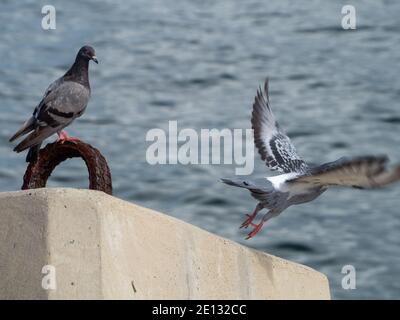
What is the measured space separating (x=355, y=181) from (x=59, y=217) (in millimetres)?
2816

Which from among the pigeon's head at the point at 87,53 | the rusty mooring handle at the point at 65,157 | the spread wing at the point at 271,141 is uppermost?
the pigeon's head at the point at 87,53

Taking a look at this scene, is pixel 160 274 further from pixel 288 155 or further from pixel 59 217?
pixel 288 155

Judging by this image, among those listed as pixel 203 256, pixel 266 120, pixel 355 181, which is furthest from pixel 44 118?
pixel 266 120

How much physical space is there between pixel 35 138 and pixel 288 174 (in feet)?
8.25

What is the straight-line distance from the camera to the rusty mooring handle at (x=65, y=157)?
6.36 m

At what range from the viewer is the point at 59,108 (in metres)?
8.17

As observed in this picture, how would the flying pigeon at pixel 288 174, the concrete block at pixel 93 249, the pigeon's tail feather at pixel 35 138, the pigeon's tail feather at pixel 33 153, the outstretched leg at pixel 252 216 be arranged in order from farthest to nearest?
the outstretched leg at pixel 252 216 < the pigeon's tail feather at pixel 35 138 < the flying pigeon at pixel 288 174 < the pigeon's tail feather at pixel 33 153 < the concrete block at pixel 93 249

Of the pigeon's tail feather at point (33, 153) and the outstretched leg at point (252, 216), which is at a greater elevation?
the pigeon's tail feather at point (33, 153)

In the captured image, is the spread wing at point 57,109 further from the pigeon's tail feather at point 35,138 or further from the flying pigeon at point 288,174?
the flying pigeon at point 288,174

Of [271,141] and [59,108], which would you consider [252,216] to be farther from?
[59,108]

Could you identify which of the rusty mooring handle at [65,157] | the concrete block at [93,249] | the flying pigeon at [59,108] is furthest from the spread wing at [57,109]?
the concrete block at [93,249]

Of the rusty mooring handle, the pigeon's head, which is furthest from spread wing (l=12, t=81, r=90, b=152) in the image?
the rusty mooring handle
